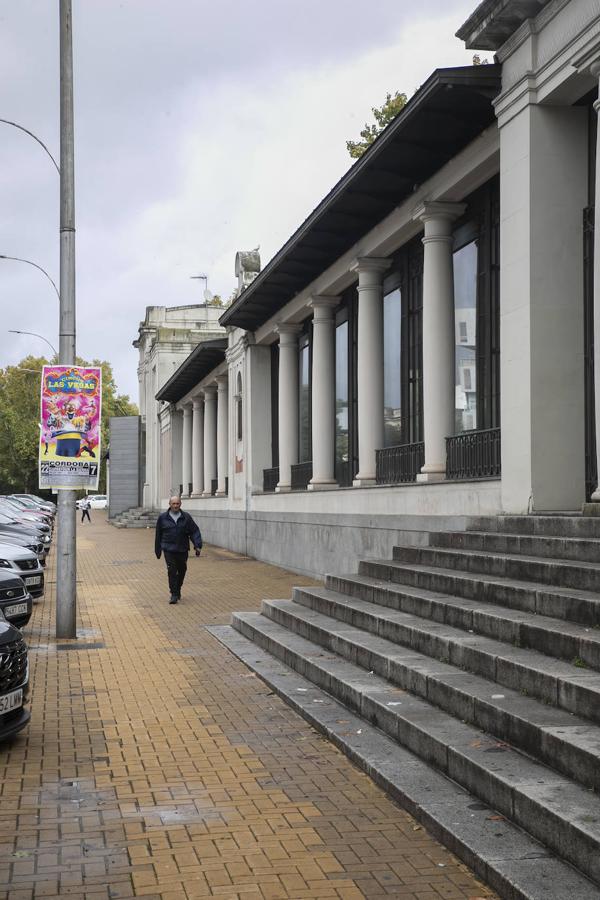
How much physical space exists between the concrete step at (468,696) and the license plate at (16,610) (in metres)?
3.12

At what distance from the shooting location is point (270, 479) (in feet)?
89.1

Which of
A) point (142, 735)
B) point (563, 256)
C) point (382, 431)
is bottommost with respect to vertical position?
point (142, 735)

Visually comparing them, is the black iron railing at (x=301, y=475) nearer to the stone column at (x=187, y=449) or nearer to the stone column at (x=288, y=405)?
the stone column at (x=288, y=405)

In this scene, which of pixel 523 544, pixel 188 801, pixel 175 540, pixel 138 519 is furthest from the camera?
pixel 138 519

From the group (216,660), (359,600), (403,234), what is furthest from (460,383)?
(216,660)

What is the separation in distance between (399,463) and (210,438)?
21411 millimetres

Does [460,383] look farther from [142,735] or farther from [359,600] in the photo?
[142,735]

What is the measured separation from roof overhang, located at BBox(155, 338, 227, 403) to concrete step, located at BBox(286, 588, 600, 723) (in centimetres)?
2134

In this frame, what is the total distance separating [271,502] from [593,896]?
21302mm

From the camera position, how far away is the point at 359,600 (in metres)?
11.6

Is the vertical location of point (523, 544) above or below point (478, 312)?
below

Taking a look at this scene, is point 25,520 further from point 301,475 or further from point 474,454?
point 474,454

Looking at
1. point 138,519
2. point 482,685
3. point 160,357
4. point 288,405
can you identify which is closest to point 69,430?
point 482,685

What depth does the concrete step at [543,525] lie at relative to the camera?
362 inches
